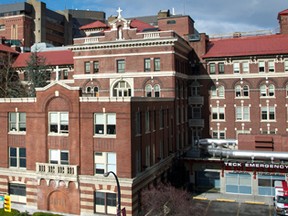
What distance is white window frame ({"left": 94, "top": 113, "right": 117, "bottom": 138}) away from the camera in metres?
30.7

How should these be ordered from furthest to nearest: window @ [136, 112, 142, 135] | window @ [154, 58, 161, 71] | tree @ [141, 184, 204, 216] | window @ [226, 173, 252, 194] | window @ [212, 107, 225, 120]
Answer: window @ [212, 107, 225, 120] < window @ [154, 58, 161, 71] < window @ [226, 173, 252, 194] < window @ [136, 112, 142, 135] < tree @ [141, 184, 204, 216]

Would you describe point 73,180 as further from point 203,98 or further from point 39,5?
point 39,5

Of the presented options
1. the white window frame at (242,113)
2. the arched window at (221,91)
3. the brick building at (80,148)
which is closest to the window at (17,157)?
the brick building at (80,148)

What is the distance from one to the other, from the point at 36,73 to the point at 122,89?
1774cm

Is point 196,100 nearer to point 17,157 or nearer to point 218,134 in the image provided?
point 218,134

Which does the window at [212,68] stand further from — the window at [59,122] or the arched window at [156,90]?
the window at [59,122]

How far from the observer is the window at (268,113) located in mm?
49438

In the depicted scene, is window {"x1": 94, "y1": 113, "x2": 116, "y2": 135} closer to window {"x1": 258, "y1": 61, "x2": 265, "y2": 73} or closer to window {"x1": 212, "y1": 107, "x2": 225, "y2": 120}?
window {"x1": 212, "y1": 107, "x2": 225, "y2": 120}

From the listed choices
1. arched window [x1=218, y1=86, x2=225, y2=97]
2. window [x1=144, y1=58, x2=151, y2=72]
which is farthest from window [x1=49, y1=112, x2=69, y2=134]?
arched window [x1=218, y1=86, x2=225, y2=97]

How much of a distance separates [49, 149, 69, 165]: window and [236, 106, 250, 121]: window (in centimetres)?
2858

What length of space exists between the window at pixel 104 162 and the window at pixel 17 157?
27.1 ft

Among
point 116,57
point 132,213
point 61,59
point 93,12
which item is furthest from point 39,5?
point 132,213

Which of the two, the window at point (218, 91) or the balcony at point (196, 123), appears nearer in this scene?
the window at point (218, 91)

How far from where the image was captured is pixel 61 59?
60219mm
